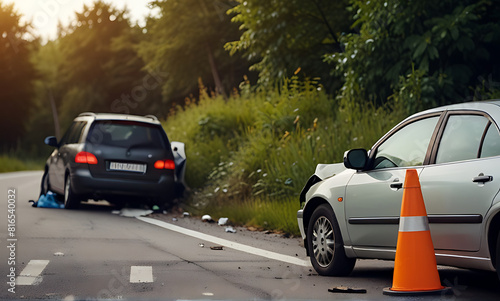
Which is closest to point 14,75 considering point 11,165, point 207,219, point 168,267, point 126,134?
point 11,165

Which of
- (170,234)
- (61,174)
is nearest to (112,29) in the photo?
(61,174)

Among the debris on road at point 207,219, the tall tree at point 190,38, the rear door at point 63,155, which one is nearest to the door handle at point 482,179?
the debris on road at point 207,219

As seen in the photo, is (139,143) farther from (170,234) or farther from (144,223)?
(170,234)

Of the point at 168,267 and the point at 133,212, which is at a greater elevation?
the point at 168,267

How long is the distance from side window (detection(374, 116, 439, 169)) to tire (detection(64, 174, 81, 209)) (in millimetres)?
8158

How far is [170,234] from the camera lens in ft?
36.6

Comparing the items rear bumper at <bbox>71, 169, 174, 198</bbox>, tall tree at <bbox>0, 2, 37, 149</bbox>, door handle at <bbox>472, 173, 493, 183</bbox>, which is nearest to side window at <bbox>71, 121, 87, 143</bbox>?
rear bumper at <bbox>71, 169, 174, 198</bbox>

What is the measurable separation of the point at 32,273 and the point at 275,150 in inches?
315

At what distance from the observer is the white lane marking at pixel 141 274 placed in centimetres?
711

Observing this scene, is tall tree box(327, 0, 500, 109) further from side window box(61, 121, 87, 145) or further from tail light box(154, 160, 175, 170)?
side window box(61, 121, 87, 145)

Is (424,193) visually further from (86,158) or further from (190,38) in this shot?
(190,38)

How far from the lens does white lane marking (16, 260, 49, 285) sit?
22.8 feet

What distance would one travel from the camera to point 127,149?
1431 cm

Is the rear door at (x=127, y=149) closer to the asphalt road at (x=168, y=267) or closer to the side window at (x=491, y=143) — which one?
the asphalt road at (x=168, y=267)
